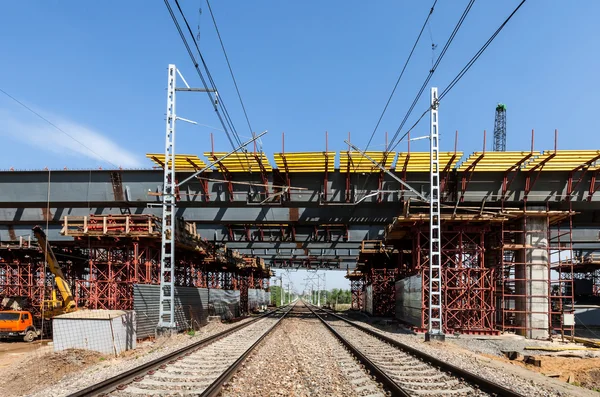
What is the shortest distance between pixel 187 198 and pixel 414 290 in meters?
12.4

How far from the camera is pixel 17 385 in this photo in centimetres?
1298

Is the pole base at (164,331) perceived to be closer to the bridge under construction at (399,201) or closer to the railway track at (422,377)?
the bridge under construction at (399,201)

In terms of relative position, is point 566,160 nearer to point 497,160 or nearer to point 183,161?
point 497,160

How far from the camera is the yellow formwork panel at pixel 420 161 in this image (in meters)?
22.9

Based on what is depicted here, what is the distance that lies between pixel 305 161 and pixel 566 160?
38.9ft

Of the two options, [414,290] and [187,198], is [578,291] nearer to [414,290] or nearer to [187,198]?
[414,290]

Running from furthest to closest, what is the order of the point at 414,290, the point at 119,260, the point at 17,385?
the point at 119,260 → the point at 414,290 → the point at 17,385

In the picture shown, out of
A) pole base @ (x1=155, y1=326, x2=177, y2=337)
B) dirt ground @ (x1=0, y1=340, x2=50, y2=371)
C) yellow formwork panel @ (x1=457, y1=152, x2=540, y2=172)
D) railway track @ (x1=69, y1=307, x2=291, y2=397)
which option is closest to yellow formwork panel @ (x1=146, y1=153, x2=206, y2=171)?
pole base @ (x1=155, y1=326, x2=177, y2=337)

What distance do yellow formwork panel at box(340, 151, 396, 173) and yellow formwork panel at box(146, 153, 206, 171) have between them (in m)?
6.89

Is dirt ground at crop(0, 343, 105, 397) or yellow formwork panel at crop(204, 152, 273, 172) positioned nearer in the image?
dirt ground at crop(0, 343, 105, 397)

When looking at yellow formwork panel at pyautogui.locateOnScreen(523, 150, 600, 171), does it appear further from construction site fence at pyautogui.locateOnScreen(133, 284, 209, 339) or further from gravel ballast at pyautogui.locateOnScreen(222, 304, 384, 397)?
construction site fence at pyautogui.locateOnScreen(133, 284, 209, 339)

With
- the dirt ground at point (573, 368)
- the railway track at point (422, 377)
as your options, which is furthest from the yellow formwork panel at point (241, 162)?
the dirt ground at point (573, 368)

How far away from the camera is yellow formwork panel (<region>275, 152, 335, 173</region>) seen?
75.3 ft

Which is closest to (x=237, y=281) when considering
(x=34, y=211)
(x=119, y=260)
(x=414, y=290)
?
(x=119, y=260)
